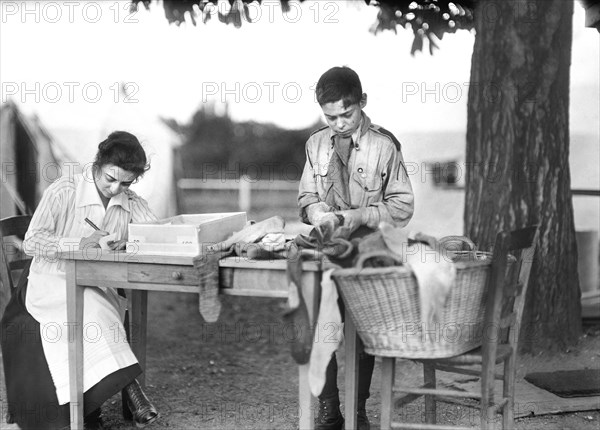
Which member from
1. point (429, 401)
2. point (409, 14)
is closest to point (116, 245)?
point (429, 401)

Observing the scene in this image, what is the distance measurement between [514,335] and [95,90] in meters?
5.46

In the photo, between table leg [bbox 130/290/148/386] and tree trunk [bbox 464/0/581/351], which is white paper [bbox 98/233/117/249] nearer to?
table leg [bbox 130/290/148/386]

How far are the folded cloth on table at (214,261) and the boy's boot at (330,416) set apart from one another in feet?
2.90

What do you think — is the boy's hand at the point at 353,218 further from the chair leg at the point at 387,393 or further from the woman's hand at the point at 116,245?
the woman's hand at the point at 116,245

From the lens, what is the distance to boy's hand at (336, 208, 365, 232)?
3662 mm

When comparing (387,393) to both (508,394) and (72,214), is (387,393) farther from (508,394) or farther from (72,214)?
(72,214)

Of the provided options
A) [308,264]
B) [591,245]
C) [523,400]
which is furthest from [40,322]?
[591,245]

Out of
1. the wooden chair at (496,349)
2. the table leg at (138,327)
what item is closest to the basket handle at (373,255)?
the wooden chair at (496,349)

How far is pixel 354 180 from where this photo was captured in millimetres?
3904

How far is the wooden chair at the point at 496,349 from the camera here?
10.6ft

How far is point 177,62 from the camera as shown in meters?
8.34

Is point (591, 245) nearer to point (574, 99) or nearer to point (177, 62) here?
point (574, 99)

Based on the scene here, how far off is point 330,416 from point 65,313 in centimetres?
143

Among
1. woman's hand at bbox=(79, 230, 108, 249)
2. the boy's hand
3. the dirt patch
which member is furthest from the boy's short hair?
the dirt patch
